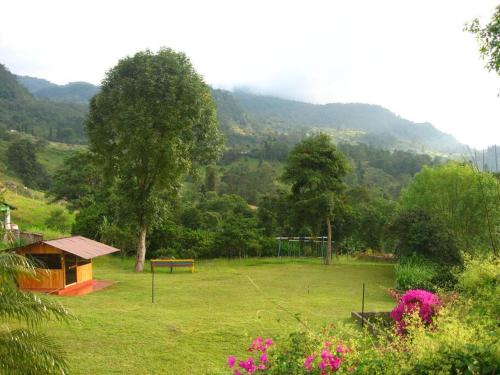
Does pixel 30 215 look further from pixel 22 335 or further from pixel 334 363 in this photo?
pixel 334 363

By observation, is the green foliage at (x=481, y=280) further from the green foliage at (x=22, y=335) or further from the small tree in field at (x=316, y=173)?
the small tree in field at (x=316, y=173)

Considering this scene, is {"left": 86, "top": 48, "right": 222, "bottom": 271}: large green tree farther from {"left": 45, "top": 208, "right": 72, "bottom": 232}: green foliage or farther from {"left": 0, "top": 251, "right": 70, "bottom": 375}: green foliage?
{"left": 0, "top": 251, "right": 70, "bottom": 375}: green foliage

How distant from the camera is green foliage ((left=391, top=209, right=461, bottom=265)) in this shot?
19.0m

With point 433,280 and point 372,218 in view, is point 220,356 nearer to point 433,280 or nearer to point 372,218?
point 433,280

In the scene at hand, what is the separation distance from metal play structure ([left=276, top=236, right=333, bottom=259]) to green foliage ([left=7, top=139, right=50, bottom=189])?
48.5m

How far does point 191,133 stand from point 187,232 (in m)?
8.26

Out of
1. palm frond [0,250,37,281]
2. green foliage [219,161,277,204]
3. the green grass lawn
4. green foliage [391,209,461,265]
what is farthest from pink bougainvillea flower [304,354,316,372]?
green foliage [219,161,277,204]

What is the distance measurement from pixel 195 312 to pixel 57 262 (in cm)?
607

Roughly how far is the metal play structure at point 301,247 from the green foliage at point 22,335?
24496 millimetres

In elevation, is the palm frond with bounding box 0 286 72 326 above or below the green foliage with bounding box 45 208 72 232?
above

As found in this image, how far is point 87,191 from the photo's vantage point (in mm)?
42531

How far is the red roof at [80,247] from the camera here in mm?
14852

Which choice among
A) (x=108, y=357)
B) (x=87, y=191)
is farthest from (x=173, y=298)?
(x=87, y=191)

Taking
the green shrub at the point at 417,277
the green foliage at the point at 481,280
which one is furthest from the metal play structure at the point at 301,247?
the green foliage at the point at 481,280
